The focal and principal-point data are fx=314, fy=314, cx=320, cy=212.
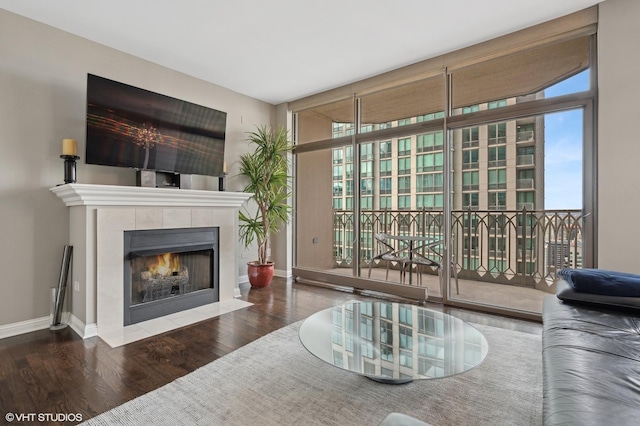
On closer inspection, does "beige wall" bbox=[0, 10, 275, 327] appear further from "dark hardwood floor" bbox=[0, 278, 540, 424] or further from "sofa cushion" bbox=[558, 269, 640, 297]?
"sofa cushion" bbox=[558, 269, 640, 297]

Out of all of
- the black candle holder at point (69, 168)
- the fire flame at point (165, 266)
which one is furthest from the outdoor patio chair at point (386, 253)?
the black candle holder at point (69, 168)

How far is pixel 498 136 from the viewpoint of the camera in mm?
3492

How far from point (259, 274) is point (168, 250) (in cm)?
137

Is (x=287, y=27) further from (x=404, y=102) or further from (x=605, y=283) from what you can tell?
(x=605, y=283)

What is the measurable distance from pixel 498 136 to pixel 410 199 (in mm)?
1262

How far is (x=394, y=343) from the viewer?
6.46 ft

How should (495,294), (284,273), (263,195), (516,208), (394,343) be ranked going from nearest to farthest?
1. (394,343)
2. (516,208)
3. (495,294)
4. (263,195)
5. (284,273)

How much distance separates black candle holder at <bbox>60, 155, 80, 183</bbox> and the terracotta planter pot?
229 centimetres

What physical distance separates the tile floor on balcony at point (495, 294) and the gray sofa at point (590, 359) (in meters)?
1.30

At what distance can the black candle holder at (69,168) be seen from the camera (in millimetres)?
2846

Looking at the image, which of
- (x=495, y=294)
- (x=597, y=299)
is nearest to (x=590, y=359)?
(x=597, y=299)

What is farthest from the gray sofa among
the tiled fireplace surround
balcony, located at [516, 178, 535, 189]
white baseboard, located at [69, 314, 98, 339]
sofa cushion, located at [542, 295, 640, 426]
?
white baseboard, located at [69, 314, 98, 339]

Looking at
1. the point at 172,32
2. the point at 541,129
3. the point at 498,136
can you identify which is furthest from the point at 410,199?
the point at 172,32

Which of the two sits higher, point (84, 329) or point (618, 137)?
point (618, 137)
